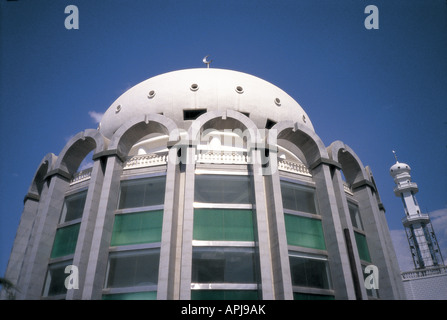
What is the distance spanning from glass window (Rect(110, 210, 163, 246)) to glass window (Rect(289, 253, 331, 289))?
9075mm

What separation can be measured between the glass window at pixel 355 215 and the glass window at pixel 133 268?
16.2 meters

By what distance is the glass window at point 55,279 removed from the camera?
74.1ft

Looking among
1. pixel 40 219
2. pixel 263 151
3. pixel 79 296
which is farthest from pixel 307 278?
pixel 40 219

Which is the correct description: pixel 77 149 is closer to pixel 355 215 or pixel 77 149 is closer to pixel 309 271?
pixel 309 271

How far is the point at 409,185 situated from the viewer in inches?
3046

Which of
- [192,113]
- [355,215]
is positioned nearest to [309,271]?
[355,215]

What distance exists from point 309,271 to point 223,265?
5957 mm

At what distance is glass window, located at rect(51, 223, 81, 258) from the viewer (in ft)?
77.5

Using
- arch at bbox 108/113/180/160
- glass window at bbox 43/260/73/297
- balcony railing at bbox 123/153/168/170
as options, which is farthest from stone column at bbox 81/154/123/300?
glass window at bbox 43/260/73/297

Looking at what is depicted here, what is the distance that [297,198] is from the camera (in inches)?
981

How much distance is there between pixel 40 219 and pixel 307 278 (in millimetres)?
19547

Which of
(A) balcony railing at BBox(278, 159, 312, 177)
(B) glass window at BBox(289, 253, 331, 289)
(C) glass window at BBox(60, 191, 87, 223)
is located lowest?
(B) glass window at BBox(289, 253, 331, 289)

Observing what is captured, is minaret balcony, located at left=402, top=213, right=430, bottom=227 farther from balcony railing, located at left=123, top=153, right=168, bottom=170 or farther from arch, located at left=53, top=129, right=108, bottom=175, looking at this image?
arch, located at left=53, top=129, right=108, bottom=175

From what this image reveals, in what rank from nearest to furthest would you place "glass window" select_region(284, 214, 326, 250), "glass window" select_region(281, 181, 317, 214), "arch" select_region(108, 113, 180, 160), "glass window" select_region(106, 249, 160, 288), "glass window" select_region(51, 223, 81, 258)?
"glass window" select_region(106, 249, 160, 288) < "glass window" select_region(284, 214, 326, 250) < "glass window" select_region(51, 223, 81, 258) < "glass window" select_region(281, 181, 317, 214) < "arch" select_region(108, 113, 180, 160)
